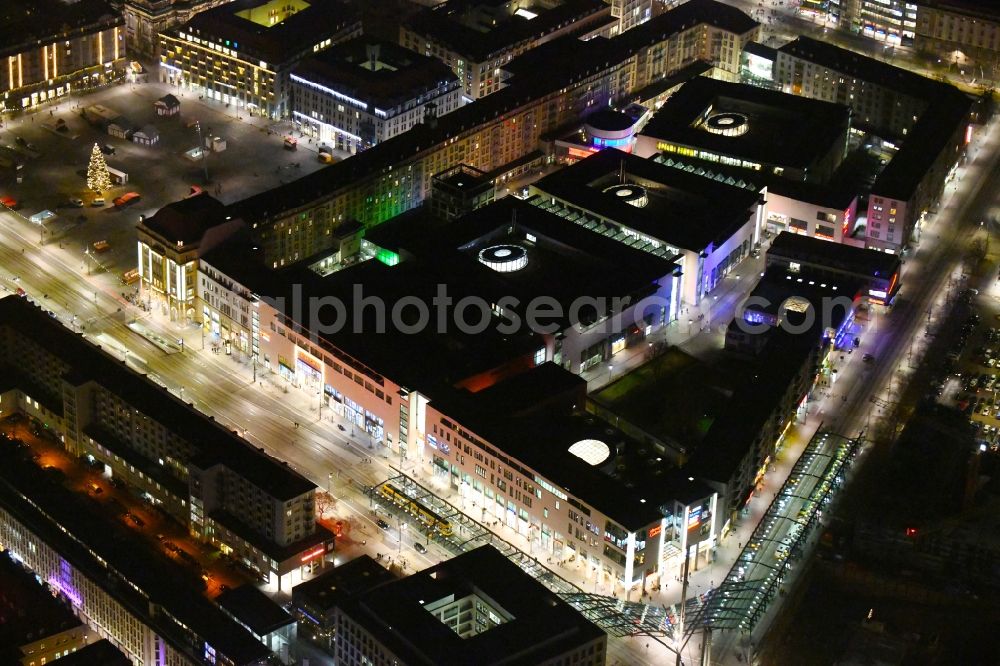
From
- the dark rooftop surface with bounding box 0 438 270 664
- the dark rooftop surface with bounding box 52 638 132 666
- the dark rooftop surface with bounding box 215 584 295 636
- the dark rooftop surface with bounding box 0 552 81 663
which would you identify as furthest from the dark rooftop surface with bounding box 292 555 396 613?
the dark rooftop surface with bounding box 0 552 81 663

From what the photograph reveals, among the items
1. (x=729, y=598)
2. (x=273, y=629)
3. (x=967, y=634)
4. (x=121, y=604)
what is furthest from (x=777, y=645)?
(x=121, y=604)

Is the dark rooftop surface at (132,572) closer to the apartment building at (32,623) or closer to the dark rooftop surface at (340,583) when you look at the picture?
the apartment building at (32,623)

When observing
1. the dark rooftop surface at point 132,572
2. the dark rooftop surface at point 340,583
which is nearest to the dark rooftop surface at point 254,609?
the dark rooftop surface at point 132,572

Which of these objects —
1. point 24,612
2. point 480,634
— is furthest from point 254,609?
point 480,634

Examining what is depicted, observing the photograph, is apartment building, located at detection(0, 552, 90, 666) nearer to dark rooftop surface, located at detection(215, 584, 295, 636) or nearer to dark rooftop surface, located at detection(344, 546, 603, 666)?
dark rooftop surface, located at detection(215, 584, 295, 636)

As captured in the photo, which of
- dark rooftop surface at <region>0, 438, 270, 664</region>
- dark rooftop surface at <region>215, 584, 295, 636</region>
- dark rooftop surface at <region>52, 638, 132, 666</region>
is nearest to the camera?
dark rooftop surface at <region>52, 638, 132, 666</region>

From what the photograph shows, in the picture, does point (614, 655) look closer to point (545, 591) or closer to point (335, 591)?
point (545, 591)
